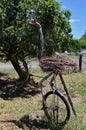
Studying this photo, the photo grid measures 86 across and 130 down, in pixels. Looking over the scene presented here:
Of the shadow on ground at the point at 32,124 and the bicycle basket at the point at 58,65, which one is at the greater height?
the bicycle basket at the point at 58,65

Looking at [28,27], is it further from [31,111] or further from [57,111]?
[57,111]

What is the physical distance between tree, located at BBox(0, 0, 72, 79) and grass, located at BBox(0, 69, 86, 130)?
123 cm

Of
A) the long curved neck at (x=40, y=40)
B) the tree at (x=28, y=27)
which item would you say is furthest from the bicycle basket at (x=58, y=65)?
the tree at (x=28, y=27)

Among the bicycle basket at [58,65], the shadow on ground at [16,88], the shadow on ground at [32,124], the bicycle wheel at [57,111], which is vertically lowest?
the shadow on ground at [32,124]

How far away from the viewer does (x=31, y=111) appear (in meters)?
8.66

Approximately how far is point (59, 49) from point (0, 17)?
194cm

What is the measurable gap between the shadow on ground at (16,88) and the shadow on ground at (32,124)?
105 inches

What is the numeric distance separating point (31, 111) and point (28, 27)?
291cm

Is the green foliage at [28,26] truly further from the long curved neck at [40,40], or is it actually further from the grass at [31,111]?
the long curved neck at [40,40]

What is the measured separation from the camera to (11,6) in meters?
11.0

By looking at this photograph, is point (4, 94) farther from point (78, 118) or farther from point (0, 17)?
point (78, 118)

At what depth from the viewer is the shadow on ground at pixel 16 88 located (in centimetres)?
1075

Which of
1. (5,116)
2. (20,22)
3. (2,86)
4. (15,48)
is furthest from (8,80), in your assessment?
(5,116)

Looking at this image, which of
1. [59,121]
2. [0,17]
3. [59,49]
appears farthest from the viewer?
[59,49]
